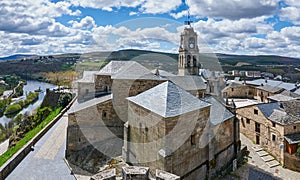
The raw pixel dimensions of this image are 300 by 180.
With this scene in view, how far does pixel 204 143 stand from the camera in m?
11.2

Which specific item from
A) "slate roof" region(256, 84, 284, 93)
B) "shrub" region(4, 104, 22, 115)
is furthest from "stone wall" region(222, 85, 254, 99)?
"shrub" region(4, 104, 22, 115)

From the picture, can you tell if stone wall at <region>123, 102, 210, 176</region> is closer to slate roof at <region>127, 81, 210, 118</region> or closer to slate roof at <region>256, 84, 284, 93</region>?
slate roof at <region>127, 81, 210, 118</region>

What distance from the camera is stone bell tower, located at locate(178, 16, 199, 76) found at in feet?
94.2

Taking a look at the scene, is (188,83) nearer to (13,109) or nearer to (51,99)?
(51,99)

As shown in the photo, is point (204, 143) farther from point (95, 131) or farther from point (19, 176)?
point (19, 176)

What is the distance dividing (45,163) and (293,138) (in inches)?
680

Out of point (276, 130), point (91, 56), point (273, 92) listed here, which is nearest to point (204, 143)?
point (276, 130)

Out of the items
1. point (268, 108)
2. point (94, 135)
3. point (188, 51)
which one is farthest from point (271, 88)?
point (94, 135)

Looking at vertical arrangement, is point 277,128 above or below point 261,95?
below

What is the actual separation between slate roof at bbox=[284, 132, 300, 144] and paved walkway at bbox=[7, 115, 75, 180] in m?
15.1

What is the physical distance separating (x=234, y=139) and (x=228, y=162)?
1668 mm

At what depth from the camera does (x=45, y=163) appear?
13.4 meters

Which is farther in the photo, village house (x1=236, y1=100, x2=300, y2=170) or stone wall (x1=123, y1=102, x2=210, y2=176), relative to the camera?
village house (x1=236, y1=100, x2=300, y2=170)

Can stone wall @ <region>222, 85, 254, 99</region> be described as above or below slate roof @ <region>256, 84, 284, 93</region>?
below
